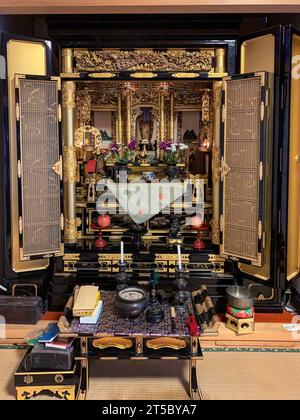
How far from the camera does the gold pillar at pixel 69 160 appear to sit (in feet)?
14.8

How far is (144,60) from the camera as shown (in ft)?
14.5

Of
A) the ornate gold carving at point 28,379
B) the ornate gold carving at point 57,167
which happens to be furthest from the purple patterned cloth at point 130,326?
the ornate gold carving at point 57,167

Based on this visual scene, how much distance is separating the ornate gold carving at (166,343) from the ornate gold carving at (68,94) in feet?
8.87

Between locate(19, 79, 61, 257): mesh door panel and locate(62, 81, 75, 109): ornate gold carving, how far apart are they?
171mm

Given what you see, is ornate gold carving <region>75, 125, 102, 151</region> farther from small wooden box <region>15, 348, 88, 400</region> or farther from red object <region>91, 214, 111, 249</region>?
small wooden box <region>15, 348, 88, 400</region>

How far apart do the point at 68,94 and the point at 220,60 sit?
163cm

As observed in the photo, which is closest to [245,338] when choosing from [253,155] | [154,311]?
[154,311]

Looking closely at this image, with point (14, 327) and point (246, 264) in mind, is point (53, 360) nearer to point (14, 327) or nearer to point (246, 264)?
point (14, 327)

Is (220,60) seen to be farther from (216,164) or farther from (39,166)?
(39,166)

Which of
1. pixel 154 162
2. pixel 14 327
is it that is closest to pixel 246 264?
pixel 154 162

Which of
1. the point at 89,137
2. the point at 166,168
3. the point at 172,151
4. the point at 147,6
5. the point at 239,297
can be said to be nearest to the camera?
the point at 147,6

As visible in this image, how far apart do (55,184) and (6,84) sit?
1.09 m

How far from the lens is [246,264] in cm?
441

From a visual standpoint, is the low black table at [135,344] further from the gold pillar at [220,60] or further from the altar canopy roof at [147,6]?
the gold pillar at [220,60]
